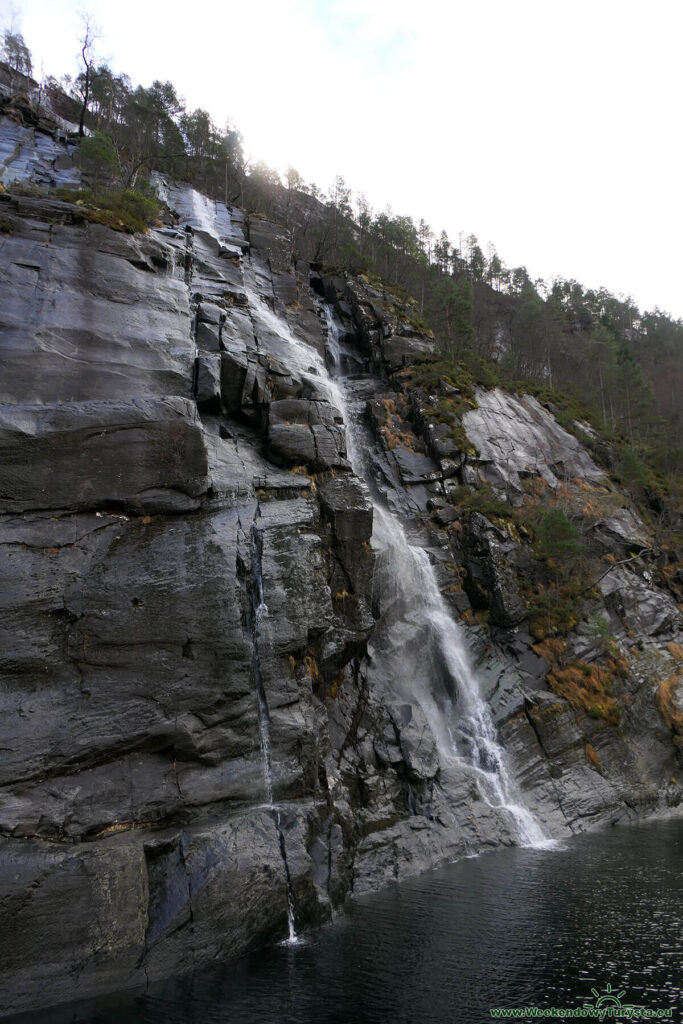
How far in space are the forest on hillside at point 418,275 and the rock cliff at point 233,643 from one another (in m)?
14.9

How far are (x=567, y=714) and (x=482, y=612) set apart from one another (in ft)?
16.9

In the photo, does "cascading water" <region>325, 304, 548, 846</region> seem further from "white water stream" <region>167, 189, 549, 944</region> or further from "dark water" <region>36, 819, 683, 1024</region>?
"dark water" <region>36, 819, 683, 1024</region>

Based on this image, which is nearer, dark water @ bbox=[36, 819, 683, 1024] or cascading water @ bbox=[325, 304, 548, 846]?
dark water @ bbox=[36, 819, 683, 1024]

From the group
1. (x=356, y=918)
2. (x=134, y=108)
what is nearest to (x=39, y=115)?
(x=134, y=108)

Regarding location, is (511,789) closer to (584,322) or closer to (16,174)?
(16,174)

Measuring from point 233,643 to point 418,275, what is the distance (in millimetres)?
48972

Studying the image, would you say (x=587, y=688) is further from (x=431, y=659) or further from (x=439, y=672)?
(x=431, y=659)

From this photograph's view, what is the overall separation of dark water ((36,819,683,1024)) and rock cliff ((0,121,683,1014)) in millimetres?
1049

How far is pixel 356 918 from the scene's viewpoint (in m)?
13.1

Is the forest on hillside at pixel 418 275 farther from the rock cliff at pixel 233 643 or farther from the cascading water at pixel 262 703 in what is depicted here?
the cascading water at pixel 262 703

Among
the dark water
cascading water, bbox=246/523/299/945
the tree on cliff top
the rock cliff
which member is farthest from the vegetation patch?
the tree on cliff top

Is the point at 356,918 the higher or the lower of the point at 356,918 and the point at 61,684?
the lower

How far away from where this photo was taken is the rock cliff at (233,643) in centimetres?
1173

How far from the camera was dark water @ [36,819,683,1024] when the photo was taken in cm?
931
